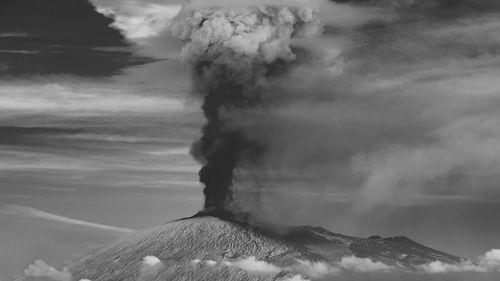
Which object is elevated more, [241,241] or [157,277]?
[241,241]

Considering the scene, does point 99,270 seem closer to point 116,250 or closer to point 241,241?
point 116,250

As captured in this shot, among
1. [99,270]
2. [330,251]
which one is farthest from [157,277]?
[330,251]

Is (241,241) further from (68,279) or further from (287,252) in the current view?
(68,279)

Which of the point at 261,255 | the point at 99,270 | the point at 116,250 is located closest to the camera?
the point at 261,255

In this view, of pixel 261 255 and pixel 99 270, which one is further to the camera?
pixel 99 270

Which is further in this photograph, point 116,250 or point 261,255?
point 116,250

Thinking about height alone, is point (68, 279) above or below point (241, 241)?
below

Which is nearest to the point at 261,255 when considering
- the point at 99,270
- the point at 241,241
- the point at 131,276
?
the point at 241,241

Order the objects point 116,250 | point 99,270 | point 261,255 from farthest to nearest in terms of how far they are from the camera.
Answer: point 116,250
point 99,270
point 261,255
